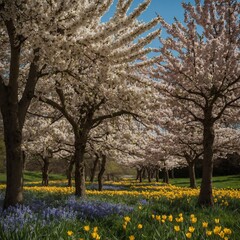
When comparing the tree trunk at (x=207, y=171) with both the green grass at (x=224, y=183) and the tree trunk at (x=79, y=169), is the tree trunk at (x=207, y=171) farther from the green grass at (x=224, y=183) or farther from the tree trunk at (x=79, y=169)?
the green grass at (x=224, y=183)

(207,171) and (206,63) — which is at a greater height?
(206,63)

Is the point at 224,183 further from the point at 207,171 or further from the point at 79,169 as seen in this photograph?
the point at 207,171

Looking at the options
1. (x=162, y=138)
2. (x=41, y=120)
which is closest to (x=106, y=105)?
(x=162, y=138)

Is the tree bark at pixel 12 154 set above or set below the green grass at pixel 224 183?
above

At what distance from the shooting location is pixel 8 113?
850cm

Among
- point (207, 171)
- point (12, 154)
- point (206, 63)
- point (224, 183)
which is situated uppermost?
point (206, 63)

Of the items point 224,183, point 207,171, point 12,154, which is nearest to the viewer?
point 12,154

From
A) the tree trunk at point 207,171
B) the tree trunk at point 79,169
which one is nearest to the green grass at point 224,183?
the tree trunk at point 207,171

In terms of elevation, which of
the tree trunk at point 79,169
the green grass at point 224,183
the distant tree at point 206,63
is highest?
the distant tree at point 206,63

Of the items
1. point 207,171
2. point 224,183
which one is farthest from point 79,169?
point 224,183

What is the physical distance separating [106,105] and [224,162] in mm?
52842

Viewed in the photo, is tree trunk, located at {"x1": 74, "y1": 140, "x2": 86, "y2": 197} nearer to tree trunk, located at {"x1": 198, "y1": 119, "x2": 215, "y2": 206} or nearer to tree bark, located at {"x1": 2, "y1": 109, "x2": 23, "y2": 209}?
tree trunk, located at {"x1": 198, "y1": 119, "x2": 215, "y2": 206}

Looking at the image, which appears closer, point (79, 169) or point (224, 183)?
point (79, 169)

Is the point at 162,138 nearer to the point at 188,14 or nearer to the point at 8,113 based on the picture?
the point at 188,14
